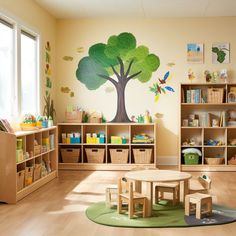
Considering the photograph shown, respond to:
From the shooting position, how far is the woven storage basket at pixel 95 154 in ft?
24.3

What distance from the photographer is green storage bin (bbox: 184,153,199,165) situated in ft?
23.7

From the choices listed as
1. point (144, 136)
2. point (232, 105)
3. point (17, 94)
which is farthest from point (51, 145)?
point (232, 105)

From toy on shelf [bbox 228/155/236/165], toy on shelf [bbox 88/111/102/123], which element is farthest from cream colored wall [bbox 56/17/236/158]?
toy on shelf [bbox 228/155/236/165]

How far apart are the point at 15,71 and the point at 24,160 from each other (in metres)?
1.32

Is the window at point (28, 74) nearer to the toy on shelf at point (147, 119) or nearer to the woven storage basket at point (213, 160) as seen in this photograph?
the toy on shelf at point (147, 119)

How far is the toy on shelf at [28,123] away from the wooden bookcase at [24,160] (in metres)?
0.12

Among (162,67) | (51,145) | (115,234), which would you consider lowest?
(115,234)

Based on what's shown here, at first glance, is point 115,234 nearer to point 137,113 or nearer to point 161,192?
point 161,192

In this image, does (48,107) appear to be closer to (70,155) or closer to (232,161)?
(70,155)

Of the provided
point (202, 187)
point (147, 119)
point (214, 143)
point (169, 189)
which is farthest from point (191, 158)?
point (169, 189)

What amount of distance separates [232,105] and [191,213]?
11.8 feet

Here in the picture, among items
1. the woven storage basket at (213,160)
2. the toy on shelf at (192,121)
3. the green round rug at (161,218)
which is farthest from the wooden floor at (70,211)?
the toy on shelf at (192,121)

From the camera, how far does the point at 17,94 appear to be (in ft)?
19.4

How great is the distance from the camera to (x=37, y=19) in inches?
265
